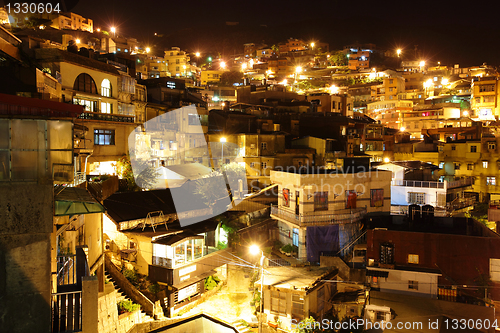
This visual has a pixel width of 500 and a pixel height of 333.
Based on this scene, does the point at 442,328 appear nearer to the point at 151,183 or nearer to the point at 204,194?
the point at 204,194

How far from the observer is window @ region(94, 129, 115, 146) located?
23831mm

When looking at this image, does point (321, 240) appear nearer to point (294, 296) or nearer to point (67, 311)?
point (294, 296)

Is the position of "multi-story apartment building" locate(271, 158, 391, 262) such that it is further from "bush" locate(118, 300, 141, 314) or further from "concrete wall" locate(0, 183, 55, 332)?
"concrete wall" locate(0, 183, 55, 332)

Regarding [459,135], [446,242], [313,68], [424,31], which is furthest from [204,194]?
[424,31]

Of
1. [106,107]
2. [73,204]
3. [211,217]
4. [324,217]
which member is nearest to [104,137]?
[106,107]

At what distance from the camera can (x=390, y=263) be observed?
1848 centimetres

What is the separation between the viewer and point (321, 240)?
74.4ft

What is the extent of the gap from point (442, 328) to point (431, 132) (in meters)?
40.3

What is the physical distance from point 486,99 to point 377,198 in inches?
1810

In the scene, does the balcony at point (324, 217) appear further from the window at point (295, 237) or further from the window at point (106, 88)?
the window at point (106, 88)

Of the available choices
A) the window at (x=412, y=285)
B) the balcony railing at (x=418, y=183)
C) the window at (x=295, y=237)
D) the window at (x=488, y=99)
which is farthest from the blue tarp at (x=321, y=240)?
the window at (x=488, y=99)

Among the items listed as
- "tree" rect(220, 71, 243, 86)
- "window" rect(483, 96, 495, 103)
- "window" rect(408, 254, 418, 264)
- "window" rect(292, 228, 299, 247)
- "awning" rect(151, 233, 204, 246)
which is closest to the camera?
"awning" rect(151, 233, 204, 246)

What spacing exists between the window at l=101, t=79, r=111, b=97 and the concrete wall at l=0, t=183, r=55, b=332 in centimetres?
2183

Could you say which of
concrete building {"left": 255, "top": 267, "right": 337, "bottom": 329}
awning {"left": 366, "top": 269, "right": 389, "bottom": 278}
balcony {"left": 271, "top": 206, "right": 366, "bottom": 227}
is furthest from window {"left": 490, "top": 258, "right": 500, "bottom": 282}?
concrete building {"left": 255, "top": 267, "right": 337, "bottom": 329}
